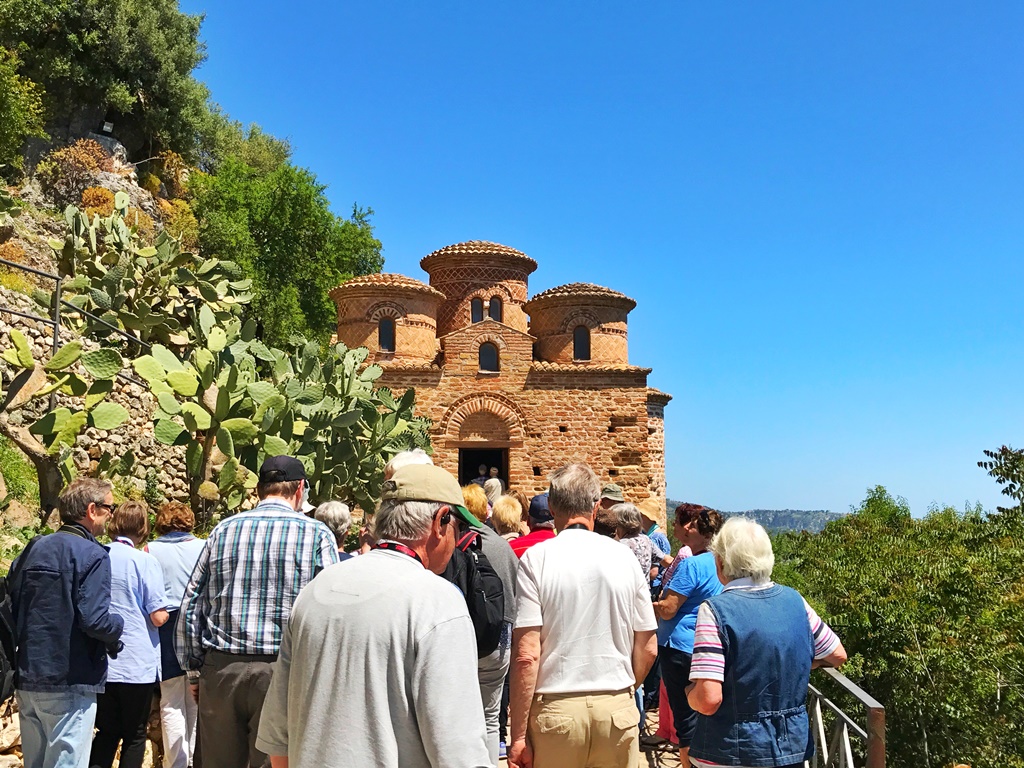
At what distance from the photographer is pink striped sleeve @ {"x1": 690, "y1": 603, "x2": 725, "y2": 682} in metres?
2.64

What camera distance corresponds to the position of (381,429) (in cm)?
957

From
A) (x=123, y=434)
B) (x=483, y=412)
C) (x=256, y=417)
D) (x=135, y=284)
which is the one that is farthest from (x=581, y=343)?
(x=256, y=417)

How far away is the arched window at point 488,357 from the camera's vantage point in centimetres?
1852

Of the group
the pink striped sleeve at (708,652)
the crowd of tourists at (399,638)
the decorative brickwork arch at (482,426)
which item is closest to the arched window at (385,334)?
the decorative brickwork arch at (482,426)

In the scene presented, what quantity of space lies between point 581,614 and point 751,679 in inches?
26.4

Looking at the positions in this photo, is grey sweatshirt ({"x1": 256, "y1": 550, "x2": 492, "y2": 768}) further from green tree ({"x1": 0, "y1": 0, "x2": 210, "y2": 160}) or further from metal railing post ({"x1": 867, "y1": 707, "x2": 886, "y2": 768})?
green tree ({"x1": 0, "y1": 0, "x2": 210, "y2": 160})

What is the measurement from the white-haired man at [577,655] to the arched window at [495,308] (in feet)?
57.8

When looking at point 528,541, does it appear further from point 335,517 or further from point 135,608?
point 135,608

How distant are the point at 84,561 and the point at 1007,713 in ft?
25.9

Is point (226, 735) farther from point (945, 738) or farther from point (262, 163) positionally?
point (262, 163)

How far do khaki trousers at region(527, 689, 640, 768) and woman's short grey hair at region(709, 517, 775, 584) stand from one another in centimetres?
71

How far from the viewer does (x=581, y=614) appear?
298cm

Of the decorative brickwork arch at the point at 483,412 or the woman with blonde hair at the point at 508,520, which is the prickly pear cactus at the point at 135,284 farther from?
the decorative brickwork arch at the point at 483,412

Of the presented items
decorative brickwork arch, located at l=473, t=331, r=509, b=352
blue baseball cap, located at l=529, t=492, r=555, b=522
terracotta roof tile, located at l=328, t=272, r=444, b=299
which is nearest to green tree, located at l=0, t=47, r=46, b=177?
terracotta roof tile, located at l=328, t=272, r=444, b=299
